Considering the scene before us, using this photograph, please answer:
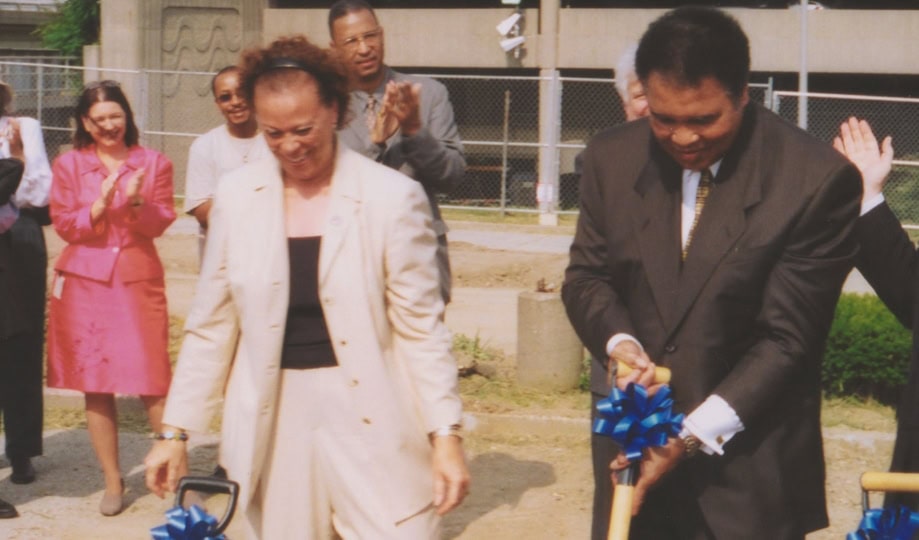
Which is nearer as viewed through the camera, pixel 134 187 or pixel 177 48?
pixel 134 187

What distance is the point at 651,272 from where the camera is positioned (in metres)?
3.59

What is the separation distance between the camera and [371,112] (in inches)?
220

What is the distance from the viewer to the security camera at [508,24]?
23925 mm

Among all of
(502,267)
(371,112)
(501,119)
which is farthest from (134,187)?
(501,119)

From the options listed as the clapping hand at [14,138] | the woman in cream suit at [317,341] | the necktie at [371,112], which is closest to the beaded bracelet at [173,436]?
the woman in cream suit at [317,341]

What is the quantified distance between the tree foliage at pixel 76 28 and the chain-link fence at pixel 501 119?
39.7ft

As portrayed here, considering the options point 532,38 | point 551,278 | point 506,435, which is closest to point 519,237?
point 551,278

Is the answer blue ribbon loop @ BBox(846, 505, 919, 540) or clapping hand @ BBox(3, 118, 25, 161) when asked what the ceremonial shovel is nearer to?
blue ribbon loop @ BBox(846, 505, 919, 540)

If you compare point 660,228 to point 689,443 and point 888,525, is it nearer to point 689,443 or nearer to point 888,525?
point 689,443

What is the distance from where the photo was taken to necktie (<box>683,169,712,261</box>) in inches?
141

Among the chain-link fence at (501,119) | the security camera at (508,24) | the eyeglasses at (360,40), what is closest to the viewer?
the eyeglasses at (360,40)

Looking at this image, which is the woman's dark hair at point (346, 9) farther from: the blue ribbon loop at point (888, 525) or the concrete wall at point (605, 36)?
the concrete wall at point (605, 36)

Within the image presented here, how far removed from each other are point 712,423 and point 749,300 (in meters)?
0.30

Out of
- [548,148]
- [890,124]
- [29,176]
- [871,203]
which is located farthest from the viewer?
[890,124]
